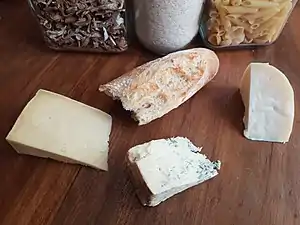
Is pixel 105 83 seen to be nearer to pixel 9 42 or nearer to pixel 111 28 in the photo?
pixel 111 28

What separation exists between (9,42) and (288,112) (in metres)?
0.47

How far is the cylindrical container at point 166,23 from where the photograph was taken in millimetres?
656

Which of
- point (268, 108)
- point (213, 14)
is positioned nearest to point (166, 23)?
point (213, 14)

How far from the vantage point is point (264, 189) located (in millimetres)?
566

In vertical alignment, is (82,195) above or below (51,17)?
below

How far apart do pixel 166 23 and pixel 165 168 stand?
0.79ft

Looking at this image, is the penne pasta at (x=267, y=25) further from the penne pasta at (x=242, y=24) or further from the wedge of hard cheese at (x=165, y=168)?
the wedge of hard cheese at (x=165, y=168)

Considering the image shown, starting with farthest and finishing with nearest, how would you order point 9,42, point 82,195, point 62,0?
1. point 9,42
2. point 62,0
3. point 82,195

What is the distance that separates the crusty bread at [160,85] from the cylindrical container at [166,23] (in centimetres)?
5

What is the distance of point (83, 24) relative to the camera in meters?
0.69

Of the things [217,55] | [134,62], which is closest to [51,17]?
[134,62]

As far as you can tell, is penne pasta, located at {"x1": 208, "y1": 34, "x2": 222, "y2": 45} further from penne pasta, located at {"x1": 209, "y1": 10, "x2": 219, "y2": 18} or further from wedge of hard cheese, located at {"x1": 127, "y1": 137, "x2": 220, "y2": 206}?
wedge of hard cheese, located at {"x1": 127, "y1": 137, "x2": 220, "y2": 206}

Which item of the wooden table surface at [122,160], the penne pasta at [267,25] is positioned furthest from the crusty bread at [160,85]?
the penne pasta at [267,25]

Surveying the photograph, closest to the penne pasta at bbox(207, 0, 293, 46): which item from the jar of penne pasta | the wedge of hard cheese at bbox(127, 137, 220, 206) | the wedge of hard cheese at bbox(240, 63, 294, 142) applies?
the jar of penne pasta
